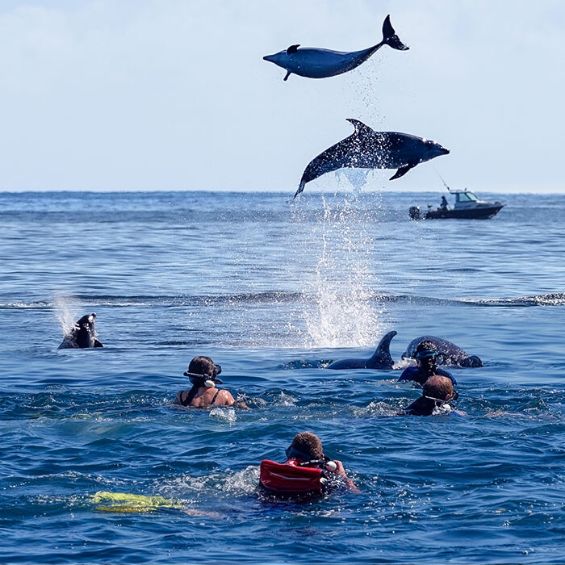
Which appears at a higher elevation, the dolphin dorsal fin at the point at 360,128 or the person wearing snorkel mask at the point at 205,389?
the dolphin dorsal fin at the point at 360,128

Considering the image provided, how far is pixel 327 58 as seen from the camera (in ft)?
48.9

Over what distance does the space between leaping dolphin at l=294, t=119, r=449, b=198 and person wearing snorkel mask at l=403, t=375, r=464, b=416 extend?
115 inches

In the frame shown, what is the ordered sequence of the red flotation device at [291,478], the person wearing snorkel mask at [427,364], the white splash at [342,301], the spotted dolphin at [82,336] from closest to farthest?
the red flotation device at [291,478]
the person wearing snorkel mask at [427,364]
the spotted dolphin at [82,336]
the white splash at [342,301]

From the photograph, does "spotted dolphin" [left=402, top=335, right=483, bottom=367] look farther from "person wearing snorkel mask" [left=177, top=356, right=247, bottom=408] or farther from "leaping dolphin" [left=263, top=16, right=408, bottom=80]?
"leaping dolphin" [left=263, top=16, right=408, bottom=80]

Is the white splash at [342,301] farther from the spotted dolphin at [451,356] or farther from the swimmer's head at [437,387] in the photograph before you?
the swimmer's head at [437,387]

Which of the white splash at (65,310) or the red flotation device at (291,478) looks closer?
the red flotation device at (291,478)

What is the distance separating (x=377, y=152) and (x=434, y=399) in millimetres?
3566

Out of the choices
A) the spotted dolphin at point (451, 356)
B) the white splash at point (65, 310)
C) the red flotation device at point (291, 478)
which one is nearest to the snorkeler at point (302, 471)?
the red flotation device at point (291, 478)

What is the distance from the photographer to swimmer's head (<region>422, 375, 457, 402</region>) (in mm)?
17422

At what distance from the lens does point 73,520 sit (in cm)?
1302

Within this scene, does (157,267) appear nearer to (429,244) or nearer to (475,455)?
(429,244)

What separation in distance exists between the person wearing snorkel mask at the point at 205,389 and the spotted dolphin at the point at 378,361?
14.8ft

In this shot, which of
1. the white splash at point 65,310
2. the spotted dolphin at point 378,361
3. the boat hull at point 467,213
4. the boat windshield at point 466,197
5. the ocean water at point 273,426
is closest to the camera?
the ocean water at point 273,426

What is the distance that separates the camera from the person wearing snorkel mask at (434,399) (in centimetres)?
1745
